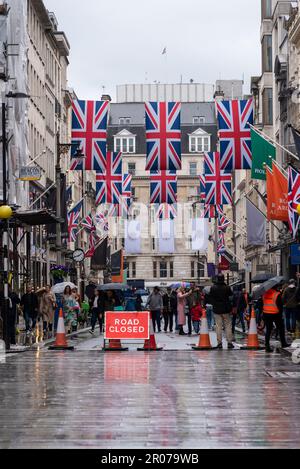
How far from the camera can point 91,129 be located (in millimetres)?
42188

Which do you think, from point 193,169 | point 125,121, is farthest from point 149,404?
point 193,169

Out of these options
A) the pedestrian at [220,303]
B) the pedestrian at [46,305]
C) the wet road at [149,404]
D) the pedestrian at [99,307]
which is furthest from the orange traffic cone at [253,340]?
the pedestrian at [99,307]

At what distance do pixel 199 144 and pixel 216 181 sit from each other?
87.7m

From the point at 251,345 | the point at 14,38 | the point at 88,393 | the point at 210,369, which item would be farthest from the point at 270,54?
the point at 88,393

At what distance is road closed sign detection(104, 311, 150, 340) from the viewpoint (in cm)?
3031

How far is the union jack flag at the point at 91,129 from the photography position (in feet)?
138

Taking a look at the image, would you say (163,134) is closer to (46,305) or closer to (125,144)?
(46,305)

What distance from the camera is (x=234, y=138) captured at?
4184 centimetres

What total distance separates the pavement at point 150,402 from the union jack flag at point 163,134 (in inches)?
654

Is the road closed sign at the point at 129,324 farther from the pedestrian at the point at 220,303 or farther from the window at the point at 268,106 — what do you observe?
the window at the point at 268,106

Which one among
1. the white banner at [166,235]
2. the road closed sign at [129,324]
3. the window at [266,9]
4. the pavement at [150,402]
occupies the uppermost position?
the window at [266,9]

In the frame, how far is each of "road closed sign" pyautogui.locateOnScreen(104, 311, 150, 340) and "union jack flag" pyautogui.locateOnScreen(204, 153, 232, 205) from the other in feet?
103

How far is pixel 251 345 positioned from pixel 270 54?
50.3 metres
